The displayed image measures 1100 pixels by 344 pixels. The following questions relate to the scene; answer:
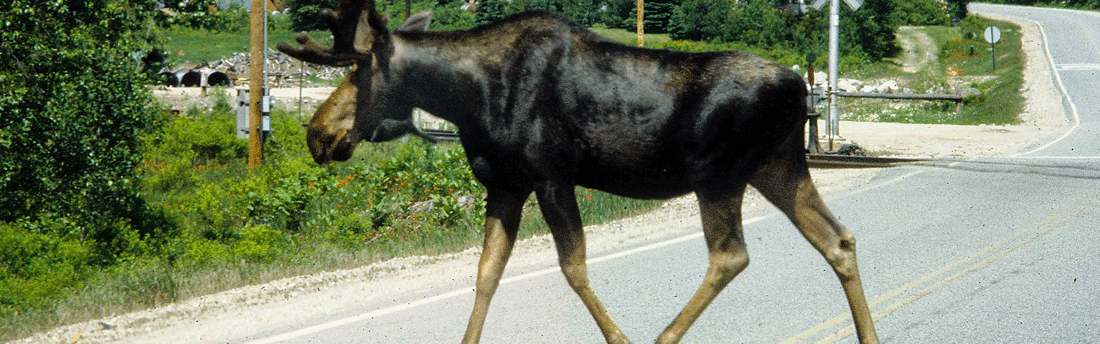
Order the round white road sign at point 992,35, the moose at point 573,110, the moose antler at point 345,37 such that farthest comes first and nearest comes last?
the round white road sign at point 992,35, the moose at point 573,110, the moose antler at point 345,37

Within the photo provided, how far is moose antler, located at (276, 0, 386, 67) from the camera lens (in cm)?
290

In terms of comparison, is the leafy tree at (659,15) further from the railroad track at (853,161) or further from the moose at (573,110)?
the moose at (573,110)

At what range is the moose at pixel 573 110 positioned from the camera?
310 cm

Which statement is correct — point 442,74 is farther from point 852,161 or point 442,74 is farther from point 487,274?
point 852,161

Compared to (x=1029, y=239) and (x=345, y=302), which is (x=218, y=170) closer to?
(x=345, y=302)

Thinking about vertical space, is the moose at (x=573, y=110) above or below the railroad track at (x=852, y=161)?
above

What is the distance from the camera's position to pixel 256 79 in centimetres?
1733

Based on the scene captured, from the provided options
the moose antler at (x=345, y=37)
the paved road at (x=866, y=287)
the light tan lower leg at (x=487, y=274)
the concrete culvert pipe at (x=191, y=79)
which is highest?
the moose antler at (x=345, y=37)

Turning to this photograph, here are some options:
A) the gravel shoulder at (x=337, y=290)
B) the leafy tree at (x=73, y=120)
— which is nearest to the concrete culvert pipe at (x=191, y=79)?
the leafy tree at (x=73, y=120)

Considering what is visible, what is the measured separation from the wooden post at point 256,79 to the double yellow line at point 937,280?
12159 millimetres

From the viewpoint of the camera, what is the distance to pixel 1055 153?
18.6m

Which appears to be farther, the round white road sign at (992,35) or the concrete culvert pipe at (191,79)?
the concrete culvert pipe at (191,79)

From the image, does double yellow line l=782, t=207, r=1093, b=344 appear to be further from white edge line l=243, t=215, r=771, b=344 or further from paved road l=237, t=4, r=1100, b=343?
white edge line l=243, t=215, r=771, b=344

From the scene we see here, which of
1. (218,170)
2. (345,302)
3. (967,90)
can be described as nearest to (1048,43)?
(967,90)
